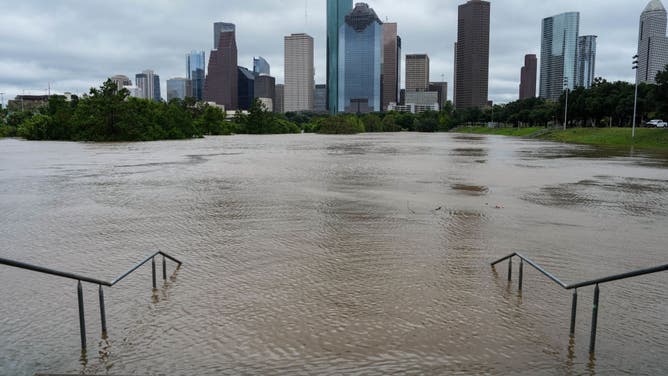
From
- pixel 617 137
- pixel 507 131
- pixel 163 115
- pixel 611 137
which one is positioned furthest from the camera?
pixel 507 131

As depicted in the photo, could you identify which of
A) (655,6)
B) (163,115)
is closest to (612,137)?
(163,115)

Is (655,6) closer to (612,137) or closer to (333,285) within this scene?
(612,137)

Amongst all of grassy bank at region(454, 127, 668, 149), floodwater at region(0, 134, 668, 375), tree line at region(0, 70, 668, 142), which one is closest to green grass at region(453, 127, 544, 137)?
tree line at region(0, 70, 668, 142)

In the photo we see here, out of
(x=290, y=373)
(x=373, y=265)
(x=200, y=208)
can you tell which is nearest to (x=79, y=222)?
(x=200, y=208)

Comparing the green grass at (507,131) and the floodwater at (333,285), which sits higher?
the green grass at (507,131)

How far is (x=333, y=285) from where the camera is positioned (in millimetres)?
9156

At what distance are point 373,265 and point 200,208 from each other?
8831 mm

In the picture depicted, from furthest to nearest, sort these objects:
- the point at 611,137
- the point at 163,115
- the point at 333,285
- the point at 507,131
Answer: the point at 507,131, the point at 163,115, the point at 611,137, the point at 333,285

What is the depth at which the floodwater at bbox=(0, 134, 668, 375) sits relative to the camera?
21.2 feet

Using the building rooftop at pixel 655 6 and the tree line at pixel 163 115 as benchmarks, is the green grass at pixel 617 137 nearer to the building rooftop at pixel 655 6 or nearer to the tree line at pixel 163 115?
the tree line at pixel 163 115

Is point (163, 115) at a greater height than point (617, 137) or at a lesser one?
greater

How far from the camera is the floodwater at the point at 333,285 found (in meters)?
6.47

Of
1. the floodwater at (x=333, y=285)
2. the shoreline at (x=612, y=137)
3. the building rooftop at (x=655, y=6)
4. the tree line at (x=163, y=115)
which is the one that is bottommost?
the floodwater at (x=333, y=285)

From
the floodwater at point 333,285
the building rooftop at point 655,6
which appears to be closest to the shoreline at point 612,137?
the floodwater at point 333,285
